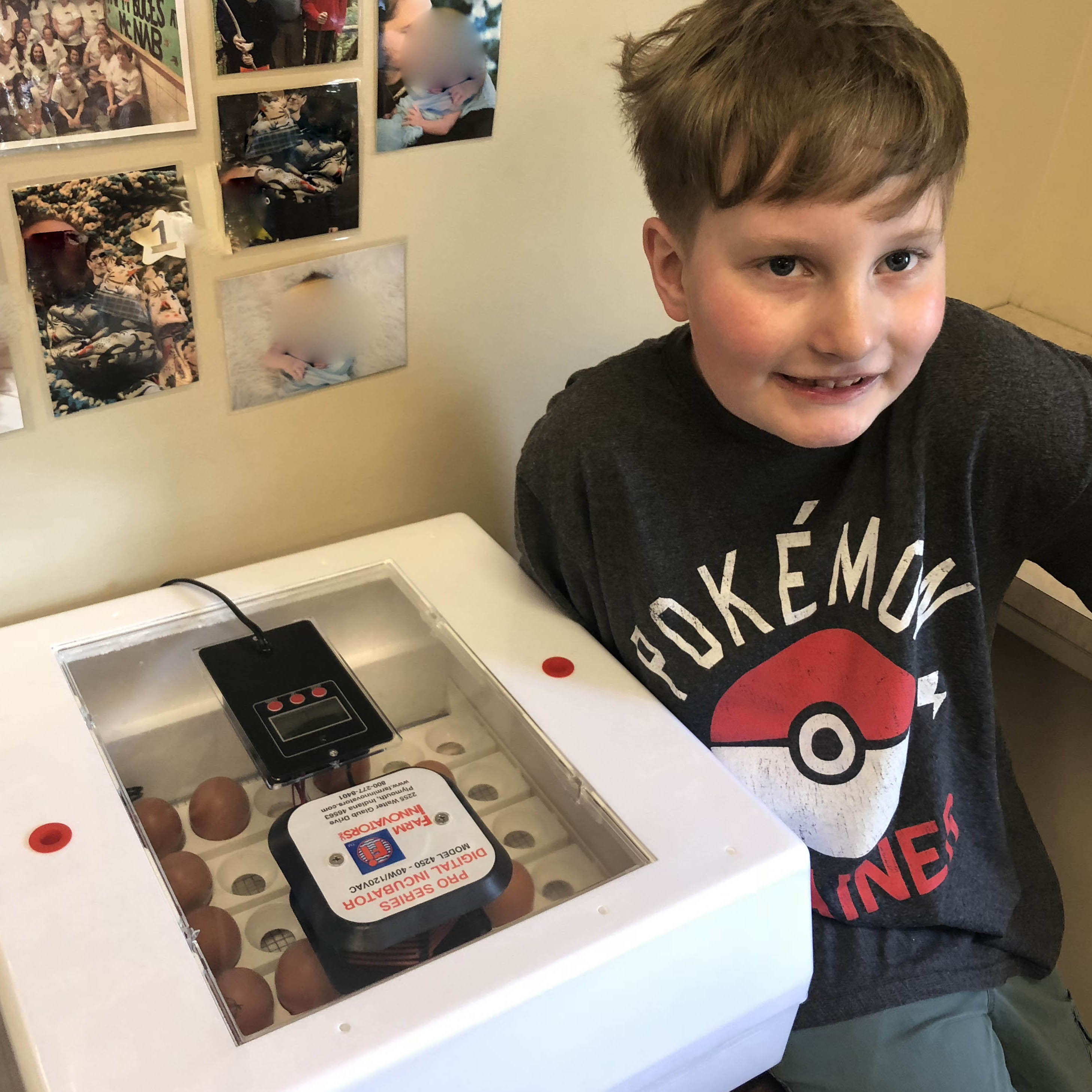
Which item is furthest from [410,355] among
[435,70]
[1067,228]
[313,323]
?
[1067,228]

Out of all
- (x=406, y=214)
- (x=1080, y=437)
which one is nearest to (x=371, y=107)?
(x=406, y=214)

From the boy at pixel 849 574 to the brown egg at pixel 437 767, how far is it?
161mm

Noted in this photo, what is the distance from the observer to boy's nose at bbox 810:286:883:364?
637 millimetres

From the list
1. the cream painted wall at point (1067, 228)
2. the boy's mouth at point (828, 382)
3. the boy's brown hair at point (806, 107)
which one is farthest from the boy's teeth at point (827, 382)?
the cream painted wall at point (1067, 228)

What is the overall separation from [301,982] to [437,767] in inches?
6.7

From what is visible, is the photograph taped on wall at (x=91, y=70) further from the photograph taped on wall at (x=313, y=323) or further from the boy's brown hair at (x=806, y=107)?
the boy's brown hair at (x=806, y=107)

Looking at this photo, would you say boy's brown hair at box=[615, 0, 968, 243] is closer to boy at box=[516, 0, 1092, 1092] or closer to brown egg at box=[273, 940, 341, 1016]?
boy at box=[516, 0, 1092, 1092]

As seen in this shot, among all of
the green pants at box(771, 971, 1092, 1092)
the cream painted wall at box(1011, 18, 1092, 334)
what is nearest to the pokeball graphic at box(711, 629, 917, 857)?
the green pants at box(771, 971, 1092, 1092)

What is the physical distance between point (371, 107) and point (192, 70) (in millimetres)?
124

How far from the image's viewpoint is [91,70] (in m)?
0.66

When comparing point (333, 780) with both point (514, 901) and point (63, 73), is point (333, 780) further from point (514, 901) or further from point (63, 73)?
point (63, 73)

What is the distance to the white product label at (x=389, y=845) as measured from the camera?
61cm

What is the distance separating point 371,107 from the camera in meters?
0.77

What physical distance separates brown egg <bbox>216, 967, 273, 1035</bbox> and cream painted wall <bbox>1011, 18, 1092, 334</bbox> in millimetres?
1081
